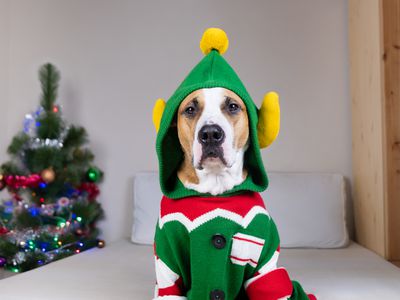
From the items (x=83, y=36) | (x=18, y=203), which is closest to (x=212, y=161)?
(x=18, y=203)

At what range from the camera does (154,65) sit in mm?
2525

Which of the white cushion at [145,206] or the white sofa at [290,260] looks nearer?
the white sofa at [290,260]

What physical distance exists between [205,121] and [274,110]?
0.74ft

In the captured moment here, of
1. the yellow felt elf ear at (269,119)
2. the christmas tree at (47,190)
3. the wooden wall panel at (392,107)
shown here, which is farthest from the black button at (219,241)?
the christmas tree at (47,190)

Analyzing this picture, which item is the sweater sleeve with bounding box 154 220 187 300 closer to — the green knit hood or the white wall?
the green knit hood

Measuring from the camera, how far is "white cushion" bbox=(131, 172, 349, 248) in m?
2.18

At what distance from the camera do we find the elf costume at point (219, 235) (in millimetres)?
1058

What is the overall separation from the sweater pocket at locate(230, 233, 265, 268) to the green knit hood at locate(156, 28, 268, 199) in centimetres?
12

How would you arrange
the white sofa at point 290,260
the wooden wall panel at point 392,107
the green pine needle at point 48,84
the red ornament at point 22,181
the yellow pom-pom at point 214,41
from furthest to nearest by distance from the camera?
the green pine needle at point 48,84, the red ornament at point 22,181, the wooden wall panel at point 392,107, the white sofa at point 290,260, the yellow pom-pom at point 214,41

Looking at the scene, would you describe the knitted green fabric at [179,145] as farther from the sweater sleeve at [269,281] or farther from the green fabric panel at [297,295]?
the green fabric panel at [297,295]

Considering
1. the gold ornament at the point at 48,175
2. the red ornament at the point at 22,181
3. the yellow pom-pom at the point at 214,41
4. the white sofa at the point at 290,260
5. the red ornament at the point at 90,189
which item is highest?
the yellow pom-pom at the point at 214,41

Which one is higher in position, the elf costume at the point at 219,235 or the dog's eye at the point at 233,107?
the dog's eye at the point at 233,107

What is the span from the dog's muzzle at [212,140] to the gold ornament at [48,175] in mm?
1391

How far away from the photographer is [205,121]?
108 centimetres
